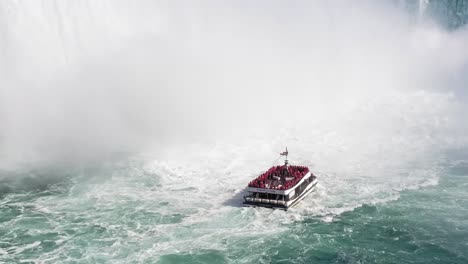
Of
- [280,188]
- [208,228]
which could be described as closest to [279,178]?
[280,188]

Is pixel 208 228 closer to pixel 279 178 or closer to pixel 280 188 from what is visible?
pixel 280 188

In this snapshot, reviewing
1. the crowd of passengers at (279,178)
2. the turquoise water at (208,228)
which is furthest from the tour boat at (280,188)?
the turquoise water at (208,228)

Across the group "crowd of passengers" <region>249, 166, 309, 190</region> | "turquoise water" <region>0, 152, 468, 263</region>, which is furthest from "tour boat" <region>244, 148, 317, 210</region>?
"turquoise water" <region>0, 152, 468, 263</region>

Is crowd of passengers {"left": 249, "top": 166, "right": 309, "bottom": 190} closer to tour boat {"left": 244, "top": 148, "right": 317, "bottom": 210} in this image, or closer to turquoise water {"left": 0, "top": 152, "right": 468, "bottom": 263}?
tour boat {"left": 244, "top": 148, "right": 317, "bottom": 210}

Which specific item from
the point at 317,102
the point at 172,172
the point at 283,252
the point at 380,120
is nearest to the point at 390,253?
the point at 283,252

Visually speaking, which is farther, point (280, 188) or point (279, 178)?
point (279, 178)

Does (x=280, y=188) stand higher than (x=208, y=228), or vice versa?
(x=280, y=188)
